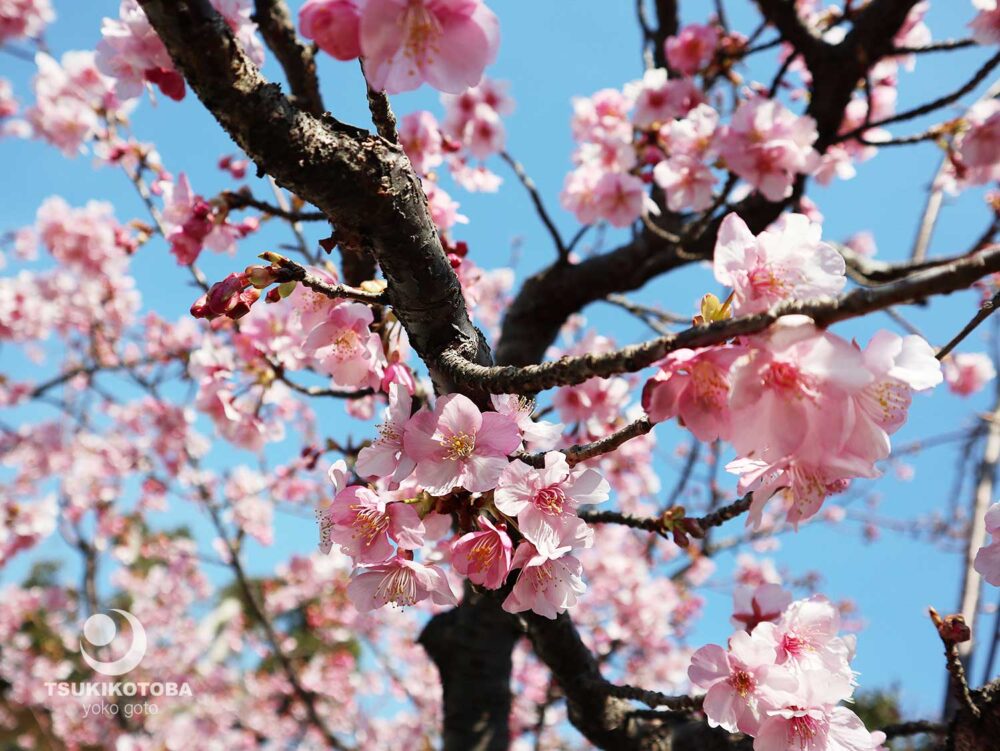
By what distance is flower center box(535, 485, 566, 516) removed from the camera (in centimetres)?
→ 99

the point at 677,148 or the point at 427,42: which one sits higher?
the point at 677,148

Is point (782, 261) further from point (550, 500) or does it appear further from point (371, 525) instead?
point (371, 525)

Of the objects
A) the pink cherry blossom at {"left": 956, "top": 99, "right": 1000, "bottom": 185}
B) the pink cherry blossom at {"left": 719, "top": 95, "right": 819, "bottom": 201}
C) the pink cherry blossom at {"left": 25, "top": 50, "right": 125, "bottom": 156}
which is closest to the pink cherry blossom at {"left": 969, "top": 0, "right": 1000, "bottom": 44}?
the pink cherry blossom at {"left": 956, "top": 99, "right": 1000, "bottom": 185}

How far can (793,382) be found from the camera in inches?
28.5

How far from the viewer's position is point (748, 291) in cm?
80

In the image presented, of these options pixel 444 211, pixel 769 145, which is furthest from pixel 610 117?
pixel 444 211

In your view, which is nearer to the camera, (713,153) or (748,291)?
(748,291)

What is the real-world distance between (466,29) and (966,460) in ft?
12.4

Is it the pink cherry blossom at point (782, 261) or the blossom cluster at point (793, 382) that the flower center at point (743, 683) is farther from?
the pink cherry blossom at point (782, 261)

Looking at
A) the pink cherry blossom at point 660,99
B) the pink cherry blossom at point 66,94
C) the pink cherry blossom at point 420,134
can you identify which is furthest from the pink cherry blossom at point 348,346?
the pink cherry blossom at point 66,94

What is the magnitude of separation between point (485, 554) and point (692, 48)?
9.86ft

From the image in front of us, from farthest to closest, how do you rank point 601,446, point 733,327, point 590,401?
point 590,401
point 601,446
point 733,327

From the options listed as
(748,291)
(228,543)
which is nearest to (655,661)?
(228,543)

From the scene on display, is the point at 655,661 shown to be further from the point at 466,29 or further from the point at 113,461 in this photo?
the point at 466,29
